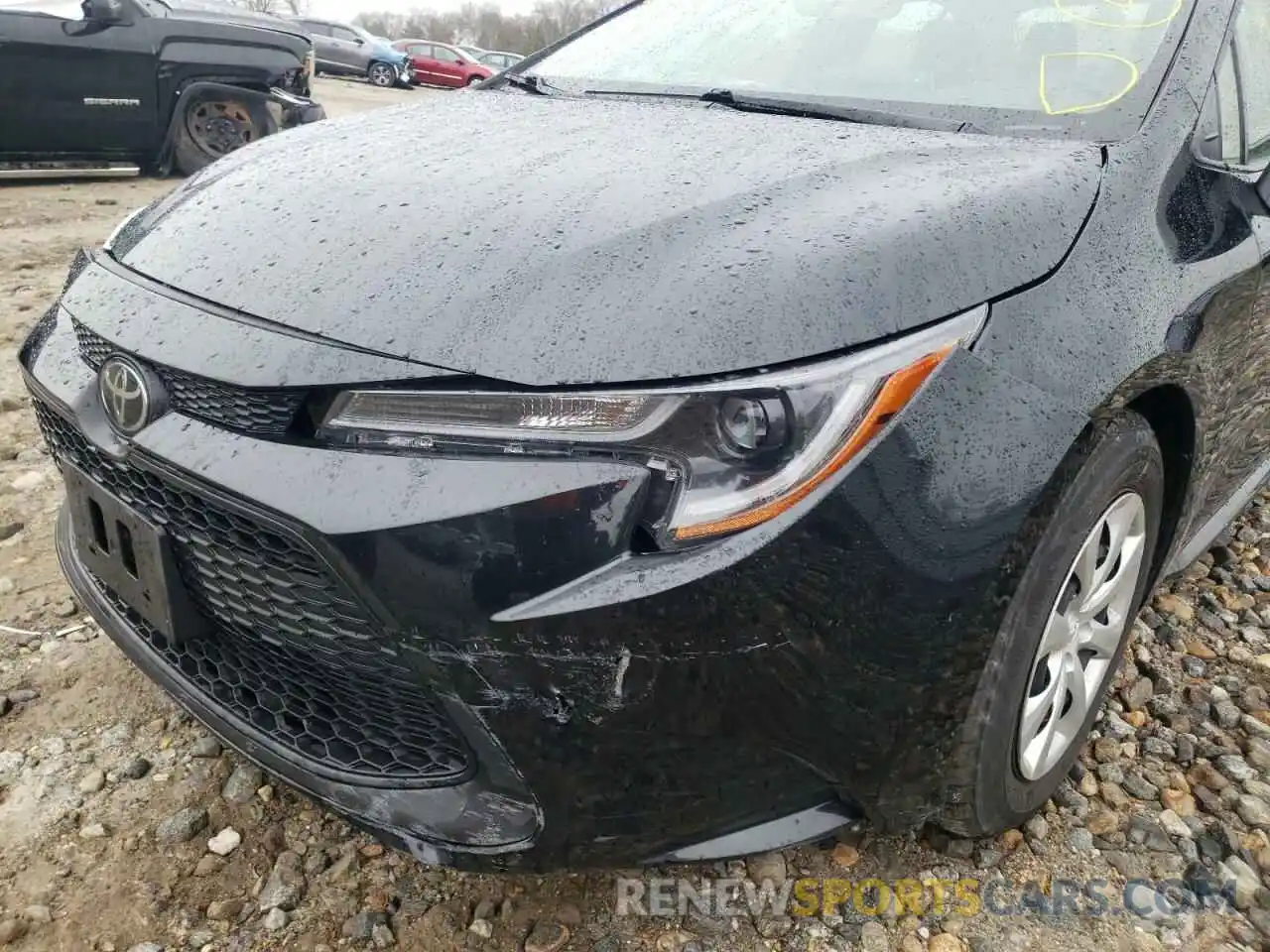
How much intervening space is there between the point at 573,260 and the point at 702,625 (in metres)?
0.54

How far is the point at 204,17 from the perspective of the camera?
6598 millimetres

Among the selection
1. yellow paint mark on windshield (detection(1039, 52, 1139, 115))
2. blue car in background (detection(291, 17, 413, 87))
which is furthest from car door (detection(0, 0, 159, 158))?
blue car in background (detection(291, 17, 413, 87))

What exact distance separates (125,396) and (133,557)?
0.81 ft

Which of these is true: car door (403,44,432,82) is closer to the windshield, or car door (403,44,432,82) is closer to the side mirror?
the side mirror

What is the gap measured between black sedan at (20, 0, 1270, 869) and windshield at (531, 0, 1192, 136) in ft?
0.13

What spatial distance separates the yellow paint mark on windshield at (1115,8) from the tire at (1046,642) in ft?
2.85

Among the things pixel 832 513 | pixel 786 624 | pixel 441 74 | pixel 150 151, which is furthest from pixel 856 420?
pixel 441 74

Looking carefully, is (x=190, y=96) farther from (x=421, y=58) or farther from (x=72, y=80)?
(x=421, y=58)

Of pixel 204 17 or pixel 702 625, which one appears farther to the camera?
pixel 204 17

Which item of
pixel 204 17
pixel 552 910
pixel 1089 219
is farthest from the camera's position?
pixel 204 17

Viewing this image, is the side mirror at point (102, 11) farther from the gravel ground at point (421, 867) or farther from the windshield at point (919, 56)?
the gravel ground at point (421, 867)

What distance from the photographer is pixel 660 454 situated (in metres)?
1.21

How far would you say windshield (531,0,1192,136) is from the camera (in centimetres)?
183

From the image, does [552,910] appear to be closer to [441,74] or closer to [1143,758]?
[1143,758]
